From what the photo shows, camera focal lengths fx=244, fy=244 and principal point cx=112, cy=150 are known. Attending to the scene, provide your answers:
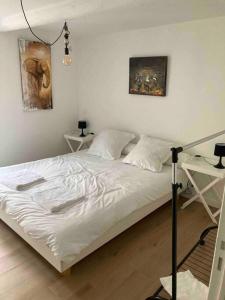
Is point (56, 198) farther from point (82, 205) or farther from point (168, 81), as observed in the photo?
point (168, 81)

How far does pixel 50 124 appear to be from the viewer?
→ 162 inches

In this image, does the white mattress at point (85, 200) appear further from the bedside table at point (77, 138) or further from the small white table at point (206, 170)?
the bedside table at point (77, 138)

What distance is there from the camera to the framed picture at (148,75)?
3256 millimetres

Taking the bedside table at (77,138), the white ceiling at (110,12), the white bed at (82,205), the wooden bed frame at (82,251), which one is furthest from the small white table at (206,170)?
the bedside table at (77,138)

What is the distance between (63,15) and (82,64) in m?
1.81

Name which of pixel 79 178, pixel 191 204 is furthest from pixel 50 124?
pixel 191 204

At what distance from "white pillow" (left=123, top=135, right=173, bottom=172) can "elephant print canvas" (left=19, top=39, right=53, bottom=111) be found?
1.66m

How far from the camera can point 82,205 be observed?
224 centimetres

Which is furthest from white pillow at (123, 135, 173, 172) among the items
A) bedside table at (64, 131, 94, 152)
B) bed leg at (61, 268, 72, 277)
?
bed leg at (61, 268, 72, 277)

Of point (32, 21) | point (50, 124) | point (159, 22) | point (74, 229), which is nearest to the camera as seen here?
point (74, 229)

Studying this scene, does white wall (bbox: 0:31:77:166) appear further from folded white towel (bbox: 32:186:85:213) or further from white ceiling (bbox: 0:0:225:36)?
folded white towel (bbox: 32:186:85:213)

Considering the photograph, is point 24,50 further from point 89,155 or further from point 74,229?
point 74,229

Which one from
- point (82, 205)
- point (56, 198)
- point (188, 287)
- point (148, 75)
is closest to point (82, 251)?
point (82, 205)

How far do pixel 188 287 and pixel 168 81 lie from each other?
2.43 m
